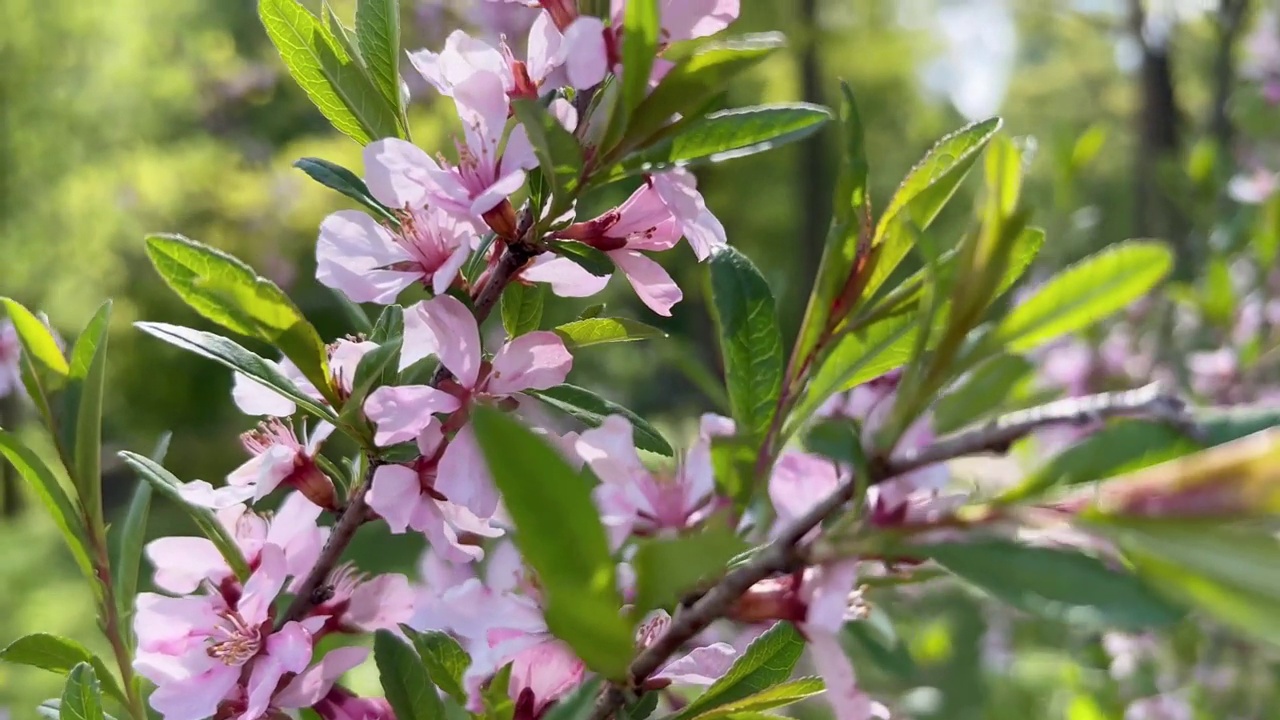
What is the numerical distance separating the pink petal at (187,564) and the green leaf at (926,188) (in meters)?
0.41

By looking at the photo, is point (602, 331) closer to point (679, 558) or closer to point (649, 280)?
point (649, 280)

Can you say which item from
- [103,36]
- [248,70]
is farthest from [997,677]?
[248,70]

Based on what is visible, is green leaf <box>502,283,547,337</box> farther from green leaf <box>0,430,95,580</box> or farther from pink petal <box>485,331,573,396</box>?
green leaf <box>0,430,95,580</box>

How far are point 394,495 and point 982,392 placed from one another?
0.96ft

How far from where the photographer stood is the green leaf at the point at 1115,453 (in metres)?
0.31

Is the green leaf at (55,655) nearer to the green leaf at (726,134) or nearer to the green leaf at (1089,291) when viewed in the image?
the green leaf at (726,134)

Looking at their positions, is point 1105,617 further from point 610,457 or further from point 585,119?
point 585,119

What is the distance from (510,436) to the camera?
0.28 metres

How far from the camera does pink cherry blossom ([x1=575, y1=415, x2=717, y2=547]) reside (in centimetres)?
42

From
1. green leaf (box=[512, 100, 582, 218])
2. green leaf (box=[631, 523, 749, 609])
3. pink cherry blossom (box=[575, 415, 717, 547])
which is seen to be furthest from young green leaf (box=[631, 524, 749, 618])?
green leaf (box=[512, 100, 582, 218])

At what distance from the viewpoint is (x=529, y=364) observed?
491 millimetres

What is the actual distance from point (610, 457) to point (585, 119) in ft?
0.62

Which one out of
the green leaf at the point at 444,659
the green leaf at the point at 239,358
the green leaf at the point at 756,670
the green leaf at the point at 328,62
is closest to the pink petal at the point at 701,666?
the green leaf at the point at 756,670

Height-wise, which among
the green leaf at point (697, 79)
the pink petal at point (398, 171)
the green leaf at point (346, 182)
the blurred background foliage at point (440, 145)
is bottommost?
the blurred background foliage at point (440, 145)
